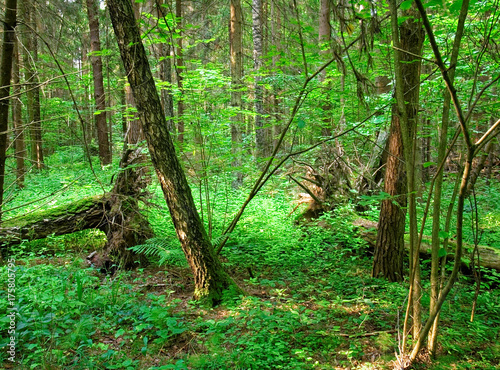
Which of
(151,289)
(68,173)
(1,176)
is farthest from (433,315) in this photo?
(68,173)

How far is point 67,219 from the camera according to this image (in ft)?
17.0

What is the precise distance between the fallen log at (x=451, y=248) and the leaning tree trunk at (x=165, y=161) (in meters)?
2.85

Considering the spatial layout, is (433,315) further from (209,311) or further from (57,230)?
(57,230)

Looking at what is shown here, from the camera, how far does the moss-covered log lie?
511 centimetres

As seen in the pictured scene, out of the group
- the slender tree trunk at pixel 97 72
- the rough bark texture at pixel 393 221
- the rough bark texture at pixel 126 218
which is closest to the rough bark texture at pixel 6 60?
the rough bark texture at pixel 126 218

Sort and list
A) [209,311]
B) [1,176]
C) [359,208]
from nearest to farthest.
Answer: [1,176], [209,311], [359,208]

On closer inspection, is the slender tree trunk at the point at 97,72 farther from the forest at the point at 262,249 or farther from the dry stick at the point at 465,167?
the dry stick at the point at 465,167

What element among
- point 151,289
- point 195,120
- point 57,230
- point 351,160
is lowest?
point 151,289

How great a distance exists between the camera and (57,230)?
17.0 feet

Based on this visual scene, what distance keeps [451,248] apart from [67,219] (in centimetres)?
620

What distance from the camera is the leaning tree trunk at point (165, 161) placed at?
11.2 feet

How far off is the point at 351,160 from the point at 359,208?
5.24 feet

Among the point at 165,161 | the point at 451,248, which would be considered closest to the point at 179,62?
the point at 165,161

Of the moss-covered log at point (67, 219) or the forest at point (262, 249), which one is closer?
the forest at point (262, 249)
